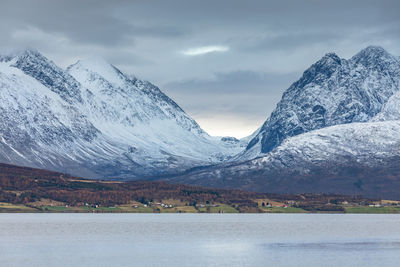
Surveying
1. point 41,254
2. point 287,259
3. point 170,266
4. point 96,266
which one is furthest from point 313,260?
point 41,254

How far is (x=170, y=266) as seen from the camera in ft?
582

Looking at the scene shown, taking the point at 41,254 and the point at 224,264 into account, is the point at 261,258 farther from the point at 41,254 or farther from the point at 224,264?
the point at 41,254

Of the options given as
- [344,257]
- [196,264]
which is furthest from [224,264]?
[344,257]

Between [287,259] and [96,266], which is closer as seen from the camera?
[96,266]

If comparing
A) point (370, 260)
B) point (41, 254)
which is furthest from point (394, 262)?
point (41, 254)

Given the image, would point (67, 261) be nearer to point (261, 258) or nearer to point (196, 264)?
point (196, 264)

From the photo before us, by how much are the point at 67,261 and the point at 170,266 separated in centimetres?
2337

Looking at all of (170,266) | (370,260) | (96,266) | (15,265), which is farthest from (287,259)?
(15,265)

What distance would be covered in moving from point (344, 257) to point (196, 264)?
38546 millimetres

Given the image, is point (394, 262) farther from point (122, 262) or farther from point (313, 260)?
point (122, 262)

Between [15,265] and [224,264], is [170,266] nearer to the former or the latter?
[224,264]

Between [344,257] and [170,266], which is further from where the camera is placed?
[344,257]

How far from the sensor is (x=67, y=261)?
18462 centimetres

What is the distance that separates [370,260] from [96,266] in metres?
61.7
